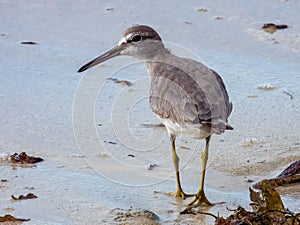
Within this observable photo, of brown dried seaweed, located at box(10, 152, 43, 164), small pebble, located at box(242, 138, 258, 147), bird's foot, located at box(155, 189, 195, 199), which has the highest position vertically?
brown dried seaweed, located at box(10, 152, 43, 164)

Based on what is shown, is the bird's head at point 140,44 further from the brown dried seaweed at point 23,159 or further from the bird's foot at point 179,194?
the bird's foot at point 179,194

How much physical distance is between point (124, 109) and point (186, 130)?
1.24 m

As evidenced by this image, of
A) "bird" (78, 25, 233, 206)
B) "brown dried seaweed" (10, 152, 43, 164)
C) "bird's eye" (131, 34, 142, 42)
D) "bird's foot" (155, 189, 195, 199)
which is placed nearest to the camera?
"bird" (78, 25, 233, 206)

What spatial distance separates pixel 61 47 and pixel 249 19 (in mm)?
1816

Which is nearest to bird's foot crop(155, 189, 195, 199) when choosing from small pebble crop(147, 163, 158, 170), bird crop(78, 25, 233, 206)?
bird crop(78, 25, 233, 206)

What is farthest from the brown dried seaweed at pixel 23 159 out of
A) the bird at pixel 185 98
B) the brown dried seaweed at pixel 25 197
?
the bird at pixel 185 98

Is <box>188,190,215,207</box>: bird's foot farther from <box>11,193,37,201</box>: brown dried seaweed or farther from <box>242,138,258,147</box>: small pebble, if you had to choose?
<box>11,193,37,201</box>: brown dried seaweed

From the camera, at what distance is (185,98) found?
473 cm

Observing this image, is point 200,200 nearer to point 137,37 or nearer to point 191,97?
point 191,97

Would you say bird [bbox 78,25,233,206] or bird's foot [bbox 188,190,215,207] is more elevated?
bird [bbox 78,25,233,206]

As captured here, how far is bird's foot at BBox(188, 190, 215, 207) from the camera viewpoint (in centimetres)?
459

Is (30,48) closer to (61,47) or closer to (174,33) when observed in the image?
(61,47)

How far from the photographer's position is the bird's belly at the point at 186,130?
15.3 feet

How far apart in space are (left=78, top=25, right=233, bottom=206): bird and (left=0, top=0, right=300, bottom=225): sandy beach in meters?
0.26
